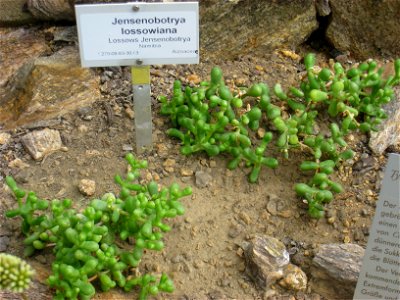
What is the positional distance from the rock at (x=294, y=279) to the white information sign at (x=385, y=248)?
0.25 metres

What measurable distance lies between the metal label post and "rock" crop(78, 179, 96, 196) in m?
0.30

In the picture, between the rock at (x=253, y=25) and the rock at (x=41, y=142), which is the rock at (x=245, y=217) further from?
the rock at (x=253, y=25)

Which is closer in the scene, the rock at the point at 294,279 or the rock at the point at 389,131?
the rock at the point at 294,279

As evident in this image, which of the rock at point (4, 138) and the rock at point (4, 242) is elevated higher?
the rock at point (4, 138)

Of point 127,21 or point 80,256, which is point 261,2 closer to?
point 127,21

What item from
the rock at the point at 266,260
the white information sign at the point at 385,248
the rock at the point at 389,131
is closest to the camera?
the white information sign at the point at 385,248

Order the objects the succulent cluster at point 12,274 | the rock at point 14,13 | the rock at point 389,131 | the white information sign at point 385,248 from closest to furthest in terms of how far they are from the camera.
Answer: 1. the succulent cluster at point 12,274
2. the white information sign at point 385,248
3. the rock at point 389,131
4. the rock at point 14,13

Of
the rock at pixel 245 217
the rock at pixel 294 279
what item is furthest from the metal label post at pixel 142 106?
the rock at pixel 294 279

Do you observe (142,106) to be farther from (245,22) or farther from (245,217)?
(245,22)

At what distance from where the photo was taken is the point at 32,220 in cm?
243

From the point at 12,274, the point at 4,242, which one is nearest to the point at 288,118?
the point at 4,242

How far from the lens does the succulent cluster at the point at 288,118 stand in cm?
279

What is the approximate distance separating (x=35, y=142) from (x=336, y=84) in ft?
4.57

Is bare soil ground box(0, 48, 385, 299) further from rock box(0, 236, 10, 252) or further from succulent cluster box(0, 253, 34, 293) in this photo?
succulent cluster box(0, 253, 34, 293)
